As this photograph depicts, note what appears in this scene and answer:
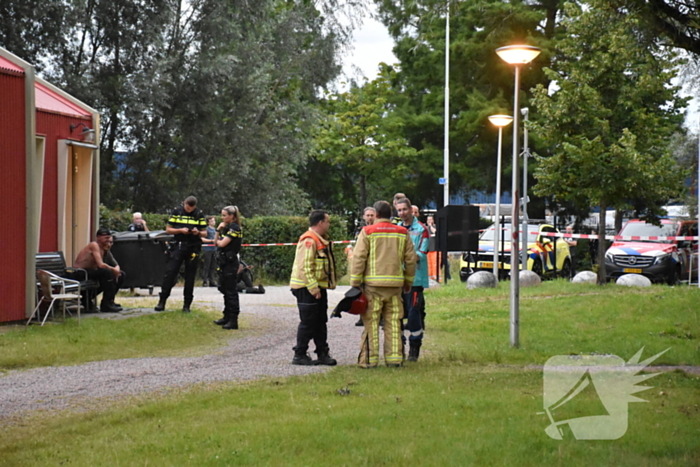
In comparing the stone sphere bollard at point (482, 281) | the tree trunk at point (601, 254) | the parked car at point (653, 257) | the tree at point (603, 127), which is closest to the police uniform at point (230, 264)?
the stone sphere bollard at point (482, 281)

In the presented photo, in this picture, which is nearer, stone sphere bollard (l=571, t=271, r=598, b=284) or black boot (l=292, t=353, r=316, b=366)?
black boot (l=292, t=353, r=316, b=366)

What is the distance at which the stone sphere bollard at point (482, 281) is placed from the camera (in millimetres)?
21297

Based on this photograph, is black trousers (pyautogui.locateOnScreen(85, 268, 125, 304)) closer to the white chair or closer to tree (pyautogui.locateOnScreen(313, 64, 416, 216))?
the white chair

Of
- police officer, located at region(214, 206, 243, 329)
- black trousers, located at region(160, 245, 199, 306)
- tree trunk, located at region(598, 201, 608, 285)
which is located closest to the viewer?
police officer, located at region(214, 206, 243, 329)

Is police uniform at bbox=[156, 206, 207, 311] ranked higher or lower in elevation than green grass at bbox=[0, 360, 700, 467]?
higher

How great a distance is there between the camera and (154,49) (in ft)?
102

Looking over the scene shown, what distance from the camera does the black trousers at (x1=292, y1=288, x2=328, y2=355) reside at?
10.4m

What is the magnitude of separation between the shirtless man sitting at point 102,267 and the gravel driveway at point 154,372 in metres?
2.91

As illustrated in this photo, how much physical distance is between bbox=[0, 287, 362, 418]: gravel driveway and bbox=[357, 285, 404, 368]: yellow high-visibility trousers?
1.76ft

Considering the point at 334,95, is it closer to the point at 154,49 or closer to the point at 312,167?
the point at 312,167

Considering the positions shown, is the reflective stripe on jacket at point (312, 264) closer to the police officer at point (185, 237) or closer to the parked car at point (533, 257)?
the police officer at point (185, 237)

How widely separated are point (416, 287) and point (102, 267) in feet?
20.2

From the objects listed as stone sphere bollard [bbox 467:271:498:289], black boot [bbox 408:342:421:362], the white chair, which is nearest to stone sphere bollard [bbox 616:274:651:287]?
stone sphere bollard [bbox 467:271:498:289]

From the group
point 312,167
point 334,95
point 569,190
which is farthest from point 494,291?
point 312,167
